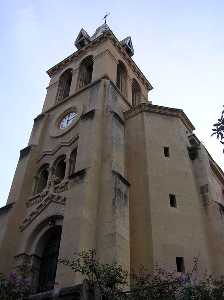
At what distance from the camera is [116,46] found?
29.2 meters

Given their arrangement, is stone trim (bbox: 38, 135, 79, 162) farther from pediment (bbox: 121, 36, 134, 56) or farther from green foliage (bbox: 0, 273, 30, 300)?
pediment (bbox: 121, 36, 134, 56)

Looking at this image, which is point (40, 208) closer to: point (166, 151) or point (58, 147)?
point (58, 147)

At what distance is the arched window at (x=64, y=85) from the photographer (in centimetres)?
2819

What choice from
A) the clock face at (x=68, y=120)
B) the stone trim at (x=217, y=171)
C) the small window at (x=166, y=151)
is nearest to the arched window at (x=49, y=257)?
the small window at (x=166, y=151)

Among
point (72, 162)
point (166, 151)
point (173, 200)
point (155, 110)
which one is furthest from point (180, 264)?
point (155, 110)

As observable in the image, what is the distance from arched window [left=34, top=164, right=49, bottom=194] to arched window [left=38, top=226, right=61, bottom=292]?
3.23 metres

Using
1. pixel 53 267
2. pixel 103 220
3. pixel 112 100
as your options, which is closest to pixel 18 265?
pixel 53 267

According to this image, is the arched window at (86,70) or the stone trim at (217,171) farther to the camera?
the arched window at (86,70)

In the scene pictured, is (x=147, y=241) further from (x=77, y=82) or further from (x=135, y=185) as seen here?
(x=77, y=82)

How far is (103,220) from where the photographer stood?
48.2 ft

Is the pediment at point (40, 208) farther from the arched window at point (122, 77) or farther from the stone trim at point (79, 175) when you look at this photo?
the arched window at point (122, 77)

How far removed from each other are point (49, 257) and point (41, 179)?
523 cm

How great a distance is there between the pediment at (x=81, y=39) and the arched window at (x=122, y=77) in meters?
5.91

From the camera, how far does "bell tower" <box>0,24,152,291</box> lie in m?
14.2
